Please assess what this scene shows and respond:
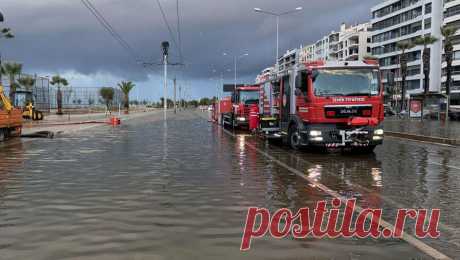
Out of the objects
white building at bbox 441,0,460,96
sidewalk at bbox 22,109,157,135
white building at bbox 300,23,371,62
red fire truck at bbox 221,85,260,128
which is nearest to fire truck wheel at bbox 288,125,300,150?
red fire truck at bbox 221,85,260,128

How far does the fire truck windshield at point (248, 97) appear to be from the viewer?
95.3 feet

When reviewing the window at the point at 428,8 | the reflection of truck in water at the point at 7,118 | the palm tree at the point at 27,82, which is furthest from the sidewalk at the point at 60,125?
the window at the point at 428,8

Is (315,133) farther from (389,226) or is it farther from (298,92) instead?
(389,226)

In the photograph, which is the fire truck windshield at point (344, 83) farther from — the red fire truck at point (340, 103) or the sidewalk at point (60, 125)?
the sidewalk at point (60, 125)

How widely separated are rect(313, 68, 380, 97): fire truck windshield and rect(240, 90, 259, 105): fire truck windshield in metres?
13.8

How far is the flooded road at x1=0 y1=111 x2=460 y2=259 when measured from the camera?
523cm

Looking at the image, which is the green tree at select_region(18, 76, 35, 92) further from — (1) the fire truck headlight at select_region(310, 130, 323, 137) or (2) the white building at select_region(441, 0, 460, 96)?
(2) the white building at select_region(441, 0, 460, 96)

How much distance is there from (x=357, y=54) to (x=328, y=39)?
24.9 meters

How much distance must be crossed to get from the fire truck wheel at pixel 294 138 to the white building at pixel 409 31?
67175 millimetres

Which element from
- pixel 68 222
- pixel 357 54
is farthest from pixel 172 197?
pixel 357 54

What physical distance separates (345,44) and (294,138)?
376 feet

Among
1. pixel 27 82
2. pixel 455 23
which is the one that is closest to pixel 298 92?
pixel 27 82

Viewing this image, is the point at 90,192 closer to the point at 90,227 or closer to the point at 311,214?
the point at 90,227

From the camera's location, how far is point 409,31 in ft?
305
